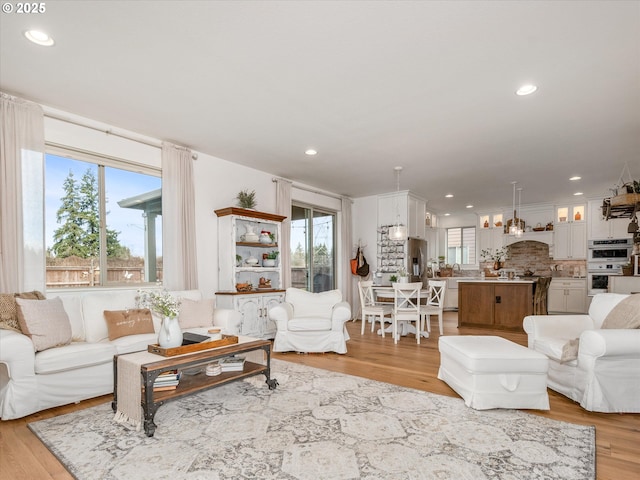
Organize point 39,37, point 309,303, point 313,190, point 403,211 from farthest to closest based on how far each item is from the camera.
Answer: point 403,211 < point 313,190 < point 309,303 < point 39,37

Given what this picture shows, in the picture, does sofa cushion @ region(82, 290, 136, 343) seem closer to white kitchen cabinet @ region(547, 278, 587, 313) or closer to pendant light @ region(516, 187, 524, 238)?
pendant light @ region(516, 187, 524, 238)

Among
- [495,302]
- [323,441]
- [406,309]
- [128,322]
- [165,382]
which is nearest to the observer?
[323,441]

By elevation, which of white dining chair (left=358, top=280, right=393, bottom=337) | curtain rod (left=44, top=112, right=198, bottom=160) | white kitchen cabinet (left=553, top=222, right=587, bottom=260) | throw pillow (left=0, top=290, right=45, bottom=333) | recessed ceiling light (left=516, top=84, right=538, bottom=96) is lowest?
white dining chair (left=358, top=280, right=393, bottom=337)

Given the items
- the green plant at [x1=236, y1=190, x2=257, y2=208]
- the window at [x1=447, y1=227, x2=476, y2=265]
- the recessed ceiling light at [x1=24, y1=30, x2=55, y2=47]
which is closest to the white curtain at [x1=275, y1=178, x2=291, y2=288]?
the green plant at [x1=236, y1=190, x2=257, y2=208]

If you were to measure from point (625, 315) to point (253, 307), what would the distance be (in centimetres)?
428

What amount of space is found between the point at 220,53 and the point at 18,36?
1394 millimetres

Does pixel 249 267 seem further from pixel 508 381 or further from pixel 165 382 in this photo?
pixel 508 381

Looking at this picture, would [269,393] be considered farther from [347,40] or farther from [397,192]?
[397,192]

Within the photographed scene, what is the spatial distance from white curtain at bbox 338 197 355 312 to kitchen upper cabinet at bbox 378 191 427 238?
2.45 feet

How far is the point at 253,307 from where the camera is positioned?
5.29m

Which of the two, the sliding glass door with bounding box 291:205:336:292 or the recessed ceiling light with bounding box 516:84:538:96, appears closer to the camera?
the recessed ceiling light with bounding box 516:84:538:96

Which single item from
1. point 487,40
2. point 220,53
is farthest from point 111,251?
point 487,40

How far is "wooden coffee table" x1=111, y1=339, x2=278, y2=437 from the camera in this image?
8.00ft

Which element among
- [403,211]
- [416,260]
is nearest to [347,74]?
[403,211]
